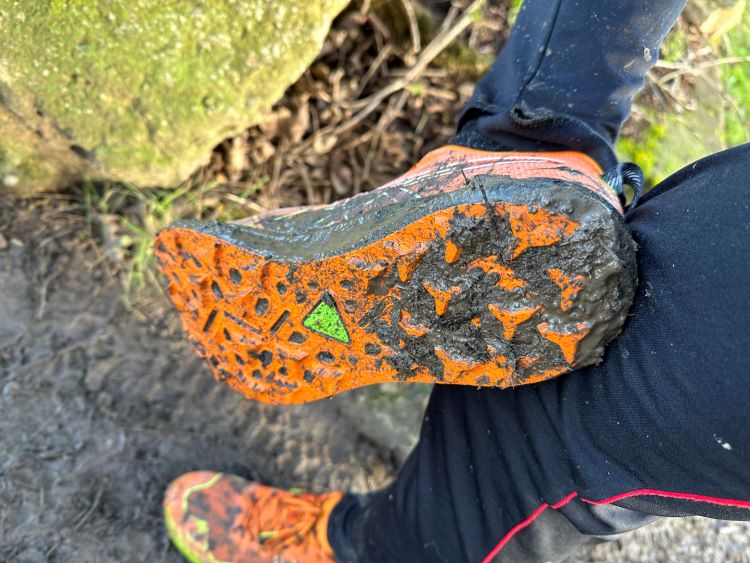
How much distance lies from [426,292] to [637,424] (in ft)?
1.06

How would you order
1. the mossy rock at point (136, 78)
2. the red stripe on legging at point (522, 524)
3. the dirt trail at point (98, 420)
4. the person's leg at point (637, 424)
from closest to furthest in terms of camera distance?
the person's leg at point (637, 424), the red stripe on legging at point (522, 524), the mossy rock at point (136, 78), the dirt trail at point (98, 420)

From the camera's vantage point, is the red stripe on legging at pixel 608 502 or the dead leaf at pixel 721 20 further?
the dead leaf at pixel 721 20

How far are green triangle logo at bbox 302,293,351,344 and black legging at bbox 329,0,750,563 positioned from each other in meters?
0.27

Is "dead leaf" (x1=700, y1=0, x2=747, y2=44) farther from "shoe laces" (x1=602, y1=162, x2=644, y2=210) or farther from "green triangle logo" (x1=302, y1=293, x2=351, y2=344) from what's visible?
"green triangle logo" (x1=302, y1=293, x2=351, y2=344)

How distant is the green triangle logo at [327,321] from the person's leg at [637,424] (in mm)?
269

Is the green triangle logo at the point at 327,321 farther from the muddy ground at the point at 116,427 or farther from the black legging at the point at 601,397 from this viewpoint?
the muddy ground at the point at 116,427

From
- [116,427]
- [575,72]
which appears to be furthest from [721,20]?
[116,427]

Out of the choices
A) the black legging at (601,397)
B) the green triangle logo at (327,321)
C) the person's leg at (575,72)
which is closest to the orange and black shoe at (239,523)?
the black legging at (601,397)

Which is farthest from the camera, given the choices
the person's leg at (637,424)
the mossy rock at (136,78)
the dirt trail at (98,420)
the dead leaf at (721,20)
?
the dead leaf at (721,20)

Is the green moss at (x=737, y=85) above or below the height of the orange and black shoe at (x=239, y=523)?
above

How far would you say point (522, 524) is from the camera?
3.17 ft

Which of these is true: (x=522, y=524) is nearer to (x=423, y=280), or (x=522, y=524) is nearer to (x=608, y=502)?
(x=608, y=502)

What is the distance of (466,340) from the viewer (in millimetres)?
845

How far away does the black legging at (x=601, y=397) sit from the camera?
2.20ft
